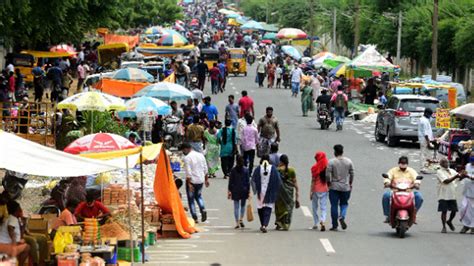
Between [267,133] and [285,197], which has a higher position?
[267,133]

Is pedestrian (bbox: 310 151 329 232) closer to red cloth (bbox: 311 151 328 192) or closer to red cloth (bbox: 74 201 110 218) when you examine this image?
red cloth (bbox: 311 151 328 192)

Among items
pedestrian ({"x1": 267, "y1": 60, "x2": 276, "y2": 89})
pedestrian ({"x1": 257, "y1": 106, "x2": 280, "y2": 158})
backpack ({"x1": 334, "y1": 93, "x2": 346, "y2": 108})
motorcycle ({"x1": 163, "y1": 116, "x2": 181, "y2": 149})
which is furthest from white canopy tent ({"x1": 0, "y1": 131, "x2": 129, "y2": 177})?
pedestrian ({"x1": 267, "y1": 60, "x2": 276, "y2": 89})

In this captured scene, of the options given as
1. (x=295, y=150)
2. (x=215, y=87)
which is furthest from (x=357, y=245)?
(x=215, y=87)

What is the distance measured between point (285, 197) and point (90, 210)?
3964 mm

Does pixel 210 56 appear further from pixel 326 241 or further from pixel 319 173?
pixel 326 241

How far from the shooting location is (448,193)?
21.7 m

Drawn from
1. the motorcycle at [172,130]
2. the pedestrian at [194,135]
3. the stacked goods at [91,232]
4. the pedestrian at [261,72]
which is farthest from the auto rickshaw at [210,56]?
the stacked goods at [91,232]

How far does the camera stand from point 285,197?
21.2 metres

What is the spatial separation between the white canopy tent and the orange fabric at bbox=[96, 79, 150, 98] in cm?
2260

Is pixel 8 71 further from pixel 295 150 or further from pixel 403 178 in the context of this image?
pixel 403 178

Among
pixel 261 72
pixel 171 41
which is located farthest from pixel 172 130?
pixel 171 41

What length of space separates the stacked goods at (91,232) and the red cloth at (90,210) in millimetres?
1222

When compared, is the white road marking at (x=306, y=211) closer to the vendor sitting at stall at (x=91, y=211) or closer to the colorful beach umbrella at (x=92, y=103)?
the vendor sitting at stall at (x=91, y=211)

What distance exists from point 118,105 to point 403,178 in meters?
9.93
